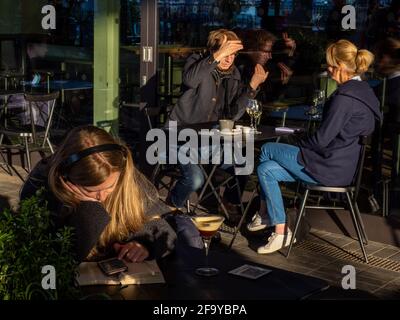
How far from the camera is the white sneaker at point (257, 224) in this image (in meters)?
5.87

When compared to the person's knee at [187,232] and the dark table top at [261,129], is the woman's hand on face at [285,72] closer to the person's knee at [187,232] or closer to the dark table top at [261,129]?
the dark table top at [261,129]

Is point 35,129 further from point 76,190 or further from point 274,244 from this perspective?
point 76,190

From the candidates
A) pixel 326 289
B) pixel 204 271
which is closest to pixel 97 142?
pixel 204 271

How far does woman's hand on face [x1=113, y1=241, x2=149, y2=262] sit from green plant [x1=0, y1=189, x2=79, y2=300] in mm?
541

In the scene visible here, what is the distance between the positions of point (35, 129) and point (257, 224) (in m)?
3.05

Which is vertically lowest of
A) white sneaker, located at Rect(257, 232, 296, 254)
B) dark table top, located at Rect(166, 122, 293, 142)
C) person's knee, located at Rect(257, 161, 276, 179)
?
white sneaker, located at Rect(257, 232, 296, 254)

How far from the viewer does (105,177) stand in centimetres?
290

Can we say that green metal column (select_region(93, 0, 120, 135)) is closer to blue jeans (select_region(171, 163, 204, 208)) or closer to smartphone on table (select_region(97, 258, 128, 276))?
blue jeans (select_region(171, 163, 204, 208))

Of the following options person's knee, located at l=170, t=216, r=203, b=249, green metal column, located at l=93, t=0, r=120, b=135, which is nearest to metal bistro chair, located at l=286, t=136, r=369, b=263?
person's knee, located at l=170, t=216, r=203, b=249

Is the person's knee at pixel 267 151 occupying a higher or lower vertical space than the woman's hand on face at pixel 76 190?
lower

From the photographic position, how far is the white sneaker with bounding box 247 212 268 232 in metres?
5.87

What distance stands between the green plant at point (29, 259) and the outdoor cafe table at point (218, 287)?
34 cm

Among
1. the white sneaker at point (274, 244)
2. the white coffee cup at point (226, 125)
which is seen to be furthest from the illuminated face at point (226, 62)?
the white sneaker at point (274, 244)

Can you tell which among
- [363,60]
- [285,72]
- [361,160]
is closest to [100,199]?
[361,160]
